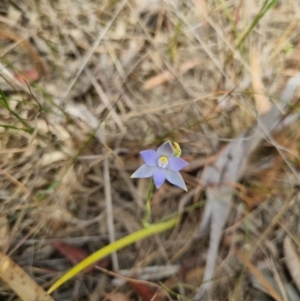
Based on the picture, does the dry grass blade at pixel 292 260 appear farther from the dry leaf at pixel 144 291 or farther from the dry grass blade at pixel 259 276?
the dry leaf at pixel 144 291

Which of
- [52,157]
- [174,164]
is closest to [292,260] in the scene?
[174,164]

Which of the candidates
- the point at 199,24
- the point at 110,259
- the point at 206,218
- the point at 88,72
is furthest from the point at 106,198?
the point at 199,24

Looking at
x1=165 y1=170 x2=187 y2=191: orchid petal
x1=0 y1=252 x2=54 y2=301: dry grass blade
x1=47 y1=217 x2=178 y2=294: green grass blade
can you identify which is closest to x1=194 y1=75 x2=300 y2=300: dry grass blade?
x1=47 y1=217 x2=178 y2=294: green grass blade

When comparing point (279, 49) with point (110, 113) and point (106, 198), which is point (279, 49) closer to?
point (110, 113)

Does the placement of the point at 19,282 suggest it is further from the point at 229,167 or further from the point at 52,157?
the point at 229,167

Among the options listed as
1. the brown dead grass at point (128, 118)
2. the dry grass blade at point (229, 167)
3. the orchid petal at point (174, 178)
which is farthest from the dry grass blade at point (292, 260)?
the orchid petal at point (174, 178)
